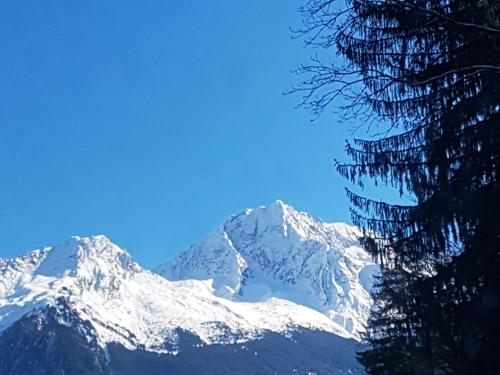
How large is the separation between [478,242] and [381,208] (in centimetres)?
143

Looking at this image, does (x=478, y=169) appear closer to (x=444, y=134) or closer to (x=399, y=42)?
(x=444, y=134)

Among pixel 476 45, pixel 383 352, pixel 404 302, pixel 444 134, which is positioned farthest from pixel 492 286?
pixel 383 352

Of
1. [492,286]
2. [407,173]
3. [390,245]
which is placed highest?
[407,173]

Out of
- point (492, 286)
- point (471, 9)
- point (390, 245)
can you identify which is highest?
point (471, 9)

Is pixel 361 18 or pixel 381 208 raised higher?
pixel 361 18

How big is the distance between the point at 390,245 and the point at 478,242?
1.32m

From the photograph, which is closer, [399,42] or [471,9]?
[471,9]

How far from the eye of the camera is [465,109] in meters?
9.82

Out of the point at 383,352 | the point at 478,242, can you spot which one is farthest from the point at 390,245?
the point at 383,352

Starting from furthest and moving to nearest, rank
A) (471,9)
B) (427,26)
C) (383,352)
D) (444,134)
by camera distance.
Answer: (383,352), (444,134), (427,26), (471,9)

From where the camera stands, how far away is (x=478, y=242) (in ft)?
32.3

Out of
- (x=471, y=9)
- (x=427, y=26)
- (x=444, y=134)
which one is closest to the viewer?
(x=471, y=9)

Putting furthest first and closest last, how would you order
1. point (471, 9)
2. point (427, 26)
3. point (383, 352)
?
point (383, 352) → point (427, 26) → point (471, 9)

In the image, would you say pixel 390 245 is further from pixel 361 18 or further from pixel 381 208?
pixel 361 18
